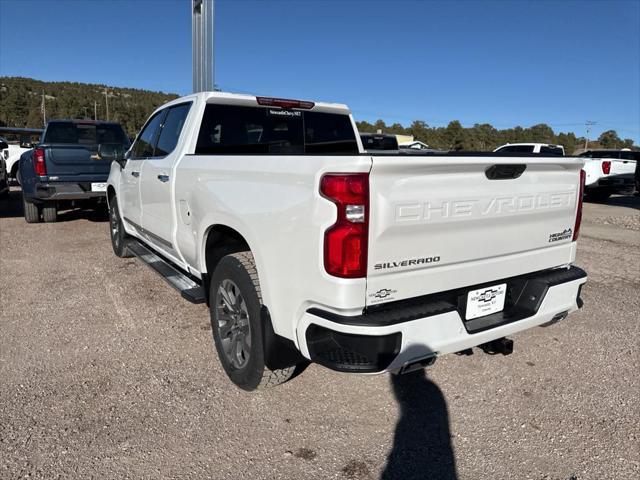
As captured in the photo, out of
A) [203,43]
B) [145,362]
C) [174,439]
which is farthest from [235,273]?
[203,43]

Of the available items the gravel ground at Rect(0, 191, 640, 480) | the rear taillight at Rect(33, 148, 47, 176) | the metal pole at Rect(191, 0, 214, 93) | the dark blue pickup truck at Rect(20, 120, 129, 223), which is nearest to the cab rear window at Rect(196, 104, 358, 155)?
the gravel ground at Rect(0, 191, 640, 480)

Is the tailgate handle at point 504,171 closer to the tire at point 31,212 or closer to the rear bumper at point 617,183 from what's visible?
the tire at point 31,212

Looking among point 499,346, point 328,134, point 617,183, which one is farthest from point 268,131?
point 617,183

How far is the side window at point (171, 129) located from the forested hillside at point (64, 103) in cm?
6861

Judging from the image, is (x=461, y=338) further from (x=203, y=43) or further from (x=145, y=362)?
(x=203, y=43)

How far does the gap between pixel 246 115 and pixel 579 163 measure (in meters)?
2.63

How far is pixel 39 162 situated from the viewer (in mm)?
8109

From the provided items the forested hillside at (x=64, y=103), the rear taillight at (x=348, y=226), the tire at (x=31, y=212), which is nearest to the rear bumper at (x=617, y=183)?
the tire at (x=31, y=212)

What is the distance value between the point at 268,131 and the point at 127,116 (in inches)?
3367

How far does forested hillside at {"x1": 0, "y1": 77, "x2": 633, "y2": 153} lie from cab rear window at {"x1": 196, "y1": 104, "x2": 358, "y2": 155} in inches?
2418

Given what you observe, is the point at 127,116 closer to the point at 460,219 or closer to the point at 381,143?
the point at 381,143

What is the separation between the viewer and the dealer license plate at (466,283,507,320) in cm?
264

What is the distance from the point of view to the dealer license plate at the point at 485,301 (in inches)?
104

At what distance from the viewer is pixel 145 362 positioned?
351 centimetres
